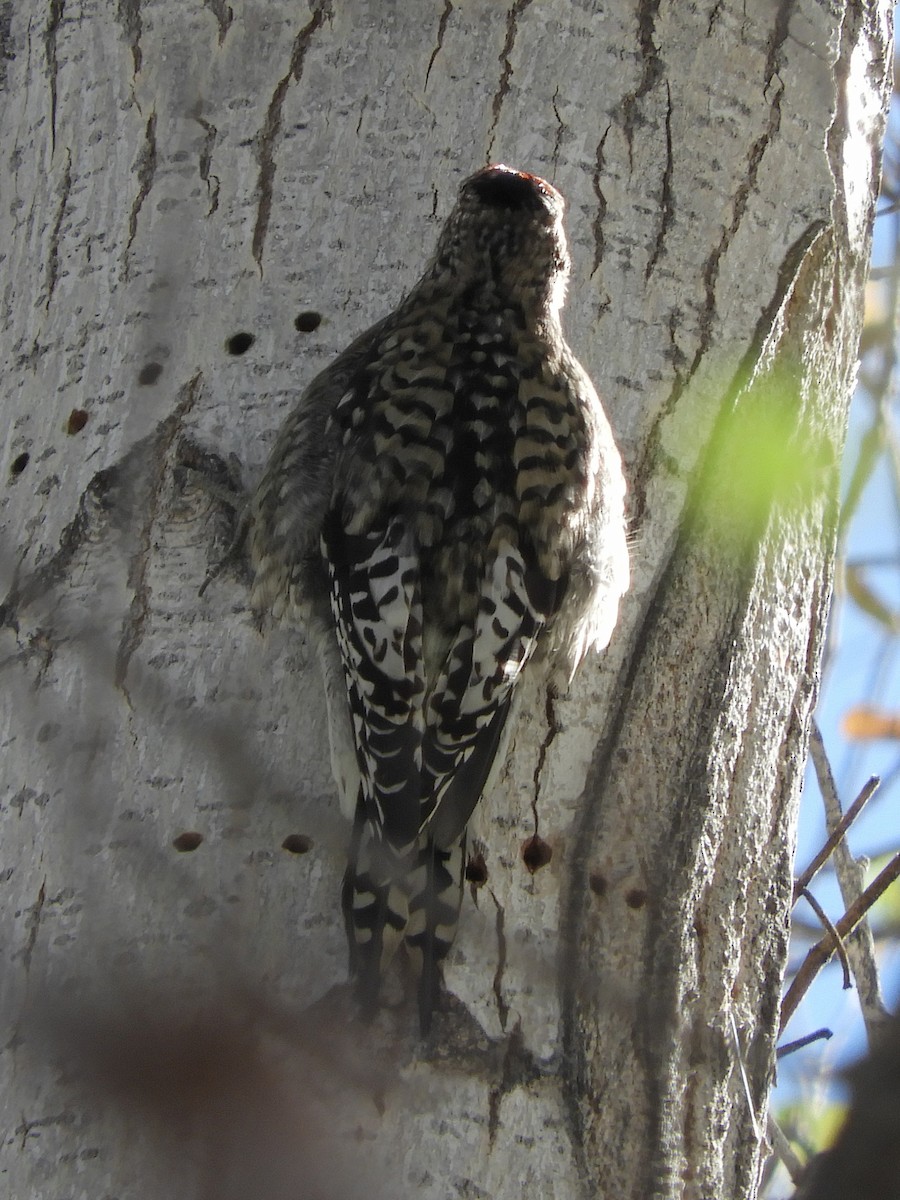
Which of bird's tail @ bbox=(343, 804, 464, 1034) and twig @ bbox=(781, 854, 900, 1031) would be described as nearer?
bird's tail @ bbox=(343, 804, 464, 1034)

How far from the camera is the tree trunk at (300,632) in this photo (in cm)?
220

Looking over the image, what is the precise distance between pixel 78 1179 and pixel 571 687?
43.4 inches

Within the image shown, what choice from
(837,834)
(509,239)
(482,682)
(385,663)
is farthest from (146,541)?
(837,834)

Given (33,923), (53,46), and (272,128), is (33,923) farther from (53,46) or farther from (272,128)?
(53,46)

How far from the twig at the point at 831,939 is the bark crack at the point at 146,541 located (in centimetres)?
136

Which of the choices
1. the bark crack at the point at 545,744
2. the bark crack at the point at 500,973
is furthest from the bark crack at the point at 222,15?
the bark crack at the point at 500,973

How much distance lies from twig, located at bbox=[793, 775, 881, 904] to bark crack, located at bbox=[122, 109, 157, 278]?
168cm

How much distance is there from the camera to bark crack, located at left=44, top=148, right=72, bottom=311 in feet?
9.58

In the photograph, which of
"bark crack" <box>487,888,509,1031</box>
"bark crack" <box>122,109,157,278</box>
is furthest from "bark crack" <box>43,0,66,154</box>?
"bark crack" <box>487,888,509,1031</box>

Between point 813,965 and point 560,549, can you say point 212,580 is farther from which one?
point 813,965

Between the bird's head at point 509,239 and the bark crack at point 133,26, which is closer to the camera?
the bird's head at point 509,239

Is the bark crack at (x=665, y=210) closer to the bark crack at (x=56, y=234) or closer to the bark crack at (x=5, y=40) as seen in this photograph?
the bark crack at (x=56, y=234)

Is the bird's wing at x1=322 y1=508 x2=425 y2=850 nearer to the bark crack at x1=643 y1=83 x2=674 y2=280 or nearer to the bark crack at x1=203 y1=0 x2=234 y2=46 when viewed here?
the bark crack at x1=643 y1=83 x2=674 y2=280

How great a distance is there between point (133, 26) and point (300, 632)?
132cm
